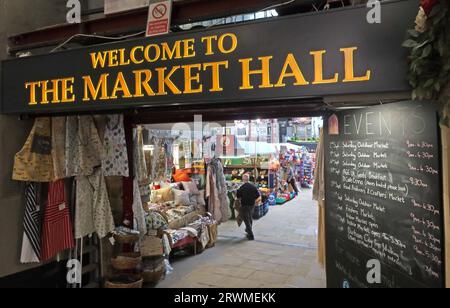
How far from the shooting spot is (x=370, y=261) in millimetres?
2795

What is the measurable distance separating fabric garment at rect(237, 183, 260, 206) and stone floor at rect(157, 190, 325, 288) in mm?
960

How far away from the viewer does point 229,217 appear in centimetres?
1068

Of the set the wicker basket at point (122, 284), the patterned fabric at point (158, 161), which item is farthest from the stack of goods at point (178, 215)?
the wicker basket at point (122, 284)

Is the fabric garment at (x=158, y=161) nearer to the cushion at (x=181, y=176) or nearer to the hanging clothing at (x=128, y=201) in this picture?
the hanging clothing at (x=128, y=201)

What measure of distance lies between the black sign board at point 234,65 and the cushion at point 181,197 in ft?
18.0

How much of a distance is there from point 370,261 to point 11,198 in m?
3.68

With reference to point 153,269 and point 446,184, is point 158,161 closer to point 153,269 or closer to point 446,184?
point 153,269

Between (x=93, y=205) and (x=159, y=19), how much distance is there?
2.69 metres

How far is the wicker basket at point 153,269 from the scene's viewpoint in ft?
18.9

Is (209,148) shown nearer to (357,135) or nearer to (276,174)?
(276,174)

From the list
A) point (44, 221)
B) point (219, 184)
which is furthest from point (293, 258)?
point (44, 221)

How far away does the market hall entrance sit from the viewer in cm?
626

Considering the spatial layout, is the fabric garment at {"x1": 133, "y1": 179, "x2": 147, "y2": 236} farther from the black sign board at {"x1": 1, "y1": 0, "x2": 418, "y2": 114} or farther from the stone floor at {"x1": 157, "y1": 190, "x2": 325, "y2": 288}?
the black sign board at {"x1": 1, "y1": 0, "x2": 418, "y2": 114}

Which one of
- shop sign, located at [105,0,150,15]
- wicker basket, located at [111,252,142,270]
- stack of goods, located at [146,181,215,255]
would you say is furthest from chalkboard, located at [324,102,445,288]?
stack of goods, located at [146,181,215,255]
